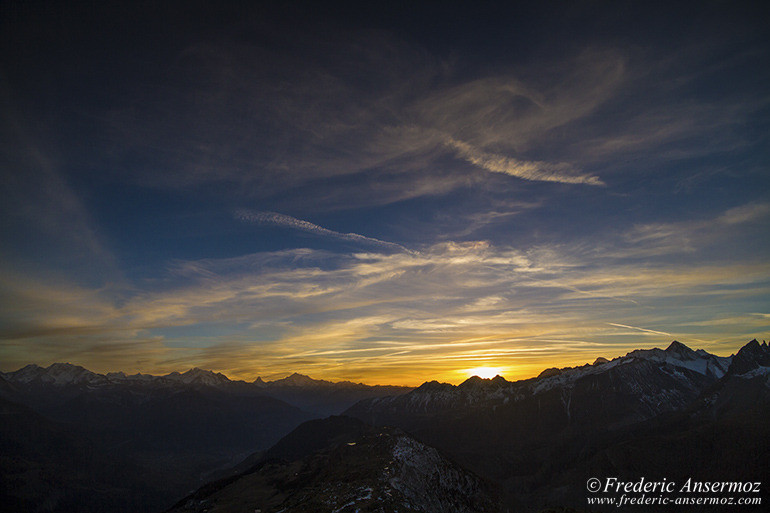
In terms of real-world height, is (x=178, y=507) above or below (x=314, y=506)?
below

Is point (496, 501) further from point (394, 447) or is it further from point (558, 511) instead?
point (558, 511)

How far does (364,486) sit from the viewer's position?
100188mm

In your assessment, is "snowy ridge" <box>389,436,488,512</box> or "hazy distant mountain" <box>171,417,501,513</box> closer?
"hazy distant mountain" <box>171,417,501,513</box>

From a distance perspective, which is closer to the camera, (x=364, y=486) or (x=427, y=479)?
(x=364, y=486)

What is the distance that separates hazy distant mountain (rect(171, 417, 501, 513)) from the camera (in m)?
94.7

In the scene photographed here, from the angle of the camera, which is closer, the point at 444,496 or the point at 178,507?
the point at 444,496

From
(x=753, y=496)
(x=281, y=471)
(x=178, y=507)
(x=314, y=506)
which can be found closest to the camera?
(x=314, y=506)

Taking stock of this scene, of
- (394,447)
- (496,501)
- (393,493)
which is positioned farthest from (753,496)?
(393,493)

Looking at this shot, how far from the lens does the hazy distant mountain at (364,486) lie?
311 feet

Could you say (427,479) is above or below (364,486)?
below

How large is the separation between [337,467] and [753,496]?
748 feet

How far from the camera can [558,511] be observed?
3091 inches

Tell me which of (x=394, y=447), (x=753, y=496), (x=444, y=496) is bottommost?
(x=753, y=496)

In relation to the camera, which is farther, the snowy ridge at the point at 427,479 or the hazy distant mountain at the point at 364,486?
the snowy ridge at the point at 427,479
